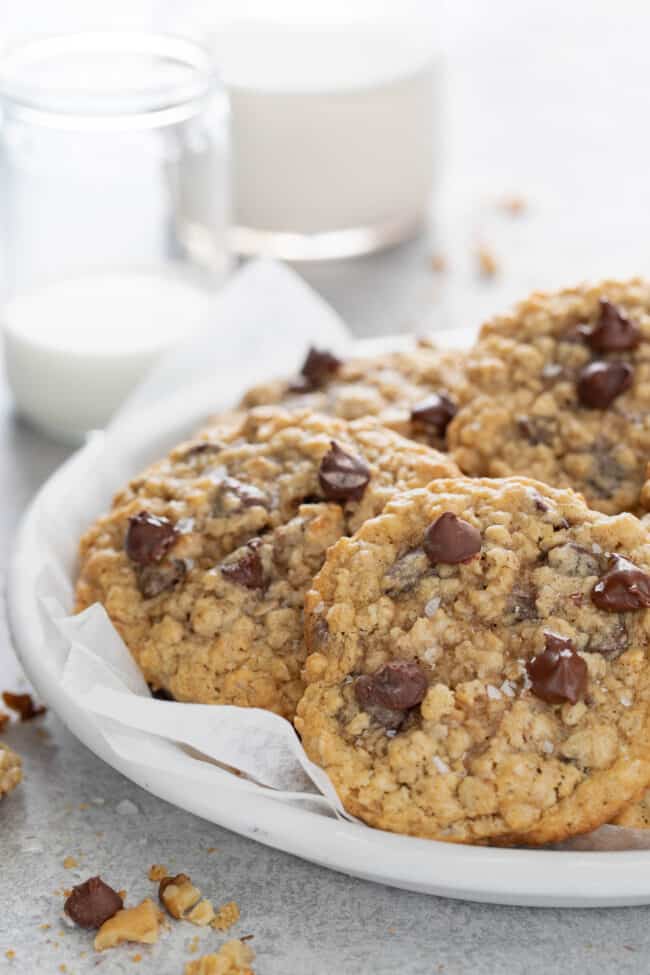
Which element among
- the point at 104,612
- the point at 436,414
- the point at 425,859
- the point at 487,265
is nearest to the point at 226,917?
the point at 425,859

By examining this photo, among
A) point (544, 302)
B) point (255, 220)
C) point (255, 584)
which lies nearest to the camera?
point (255, 584)

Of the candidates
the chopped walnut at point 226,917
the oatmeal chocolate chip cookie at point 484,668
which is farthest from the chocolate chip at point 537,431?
the chopped walnut at point 226,917

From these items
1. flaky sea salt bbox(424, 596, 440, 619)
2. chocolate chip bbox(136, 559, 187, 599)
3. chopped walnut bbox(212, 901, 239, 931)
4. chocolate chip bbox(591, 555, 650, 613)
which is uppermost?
chocolate chip bbox(591, 555, 650, 613)

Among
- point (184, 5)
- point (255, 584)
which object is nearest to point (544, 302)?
point (255, 584)

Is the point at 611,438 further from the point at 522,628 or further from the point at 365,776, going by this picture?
the point at 365,776

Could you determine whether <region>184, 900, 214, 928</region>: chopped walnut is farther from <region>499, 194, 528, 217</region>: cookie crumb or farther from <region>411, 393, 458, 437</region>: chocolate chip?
<region>499, 194, 528, 217</region>: cookie crumb

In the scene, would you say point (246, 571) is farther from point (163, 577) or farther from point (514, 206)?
point (514, 206)

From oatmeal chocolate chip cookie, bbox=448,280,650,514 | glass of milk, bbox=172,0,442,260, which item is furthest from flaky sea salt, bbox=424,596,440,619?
glass of milk, bbox=172,0,442,260
